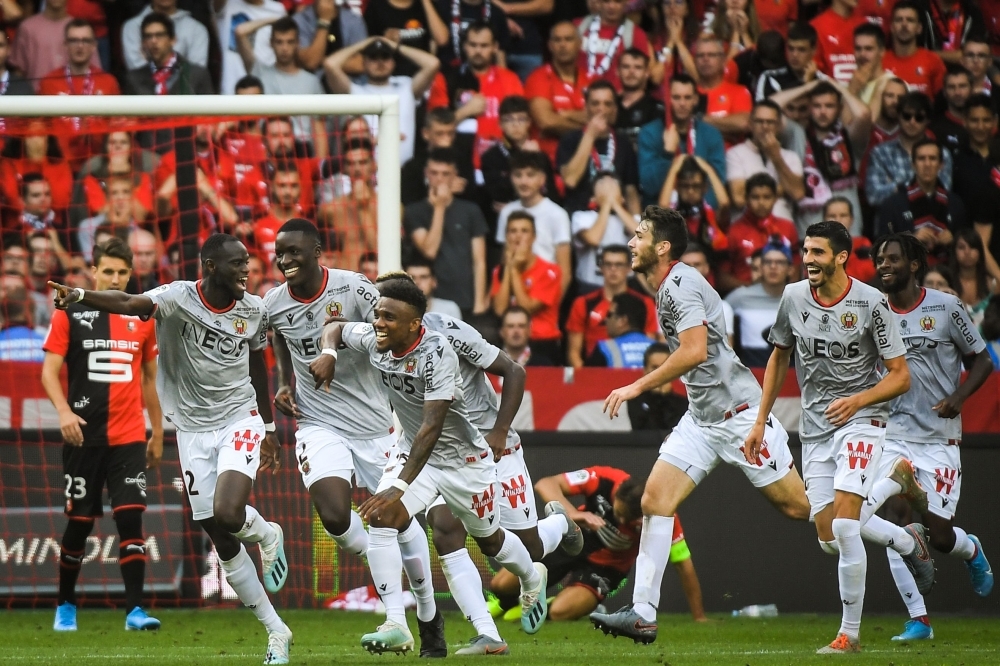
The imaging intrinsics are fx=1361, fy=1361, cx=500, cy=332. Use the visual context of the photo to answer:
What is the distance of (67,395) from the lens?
9.93m

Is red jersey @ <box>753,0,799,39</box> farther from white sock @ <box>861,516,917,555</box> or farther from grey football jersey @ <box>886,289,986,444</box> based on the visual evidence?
white sock @ <box>861,516,917,555</box>

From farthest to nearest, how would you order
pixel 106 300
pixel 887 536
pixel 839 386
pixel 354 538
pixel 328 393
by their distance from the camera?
pixel 887 536, pixel 328 393, pixel 354 538, pixel 839 386, pixel 106 300

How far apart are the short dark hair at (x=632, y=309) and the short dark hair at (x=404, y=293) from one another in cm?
514

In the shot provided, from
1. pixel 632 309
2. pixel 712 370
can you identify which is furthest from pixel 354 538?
pixel 632 309

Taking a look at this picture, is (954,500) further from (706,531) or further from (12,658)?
(12,658)

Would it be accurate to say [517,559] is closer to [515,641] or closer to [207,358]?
[515,641]

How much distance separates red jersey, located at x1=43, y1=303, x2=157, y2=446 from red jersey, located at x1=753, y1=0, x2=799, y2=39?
8.02 meters

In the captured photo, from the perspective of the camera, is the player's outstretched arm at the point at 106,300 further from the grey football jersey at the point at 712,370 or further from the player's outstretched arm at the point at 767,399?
the player's outstretched arm at the point at 767,399

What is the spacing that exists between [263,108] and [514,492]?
3.31 meters

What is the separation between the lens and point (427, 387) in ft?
22.5

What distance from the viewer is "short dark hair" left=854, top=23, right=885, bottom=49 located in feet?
45.7

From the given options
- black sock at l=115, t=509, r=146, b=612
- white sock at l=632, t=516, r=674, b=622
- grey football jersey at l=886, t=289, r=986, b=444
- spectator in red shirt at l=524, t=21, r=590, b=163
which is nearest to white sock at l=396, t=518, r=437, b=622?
white sock at l=632, t=516, r=674, b=622

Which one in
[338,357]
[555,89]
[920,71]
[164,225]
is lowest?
[164,225]

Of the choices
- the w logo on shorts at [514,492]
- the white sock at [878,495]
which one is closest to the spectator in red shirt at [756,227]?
the white sock at [878,495]
